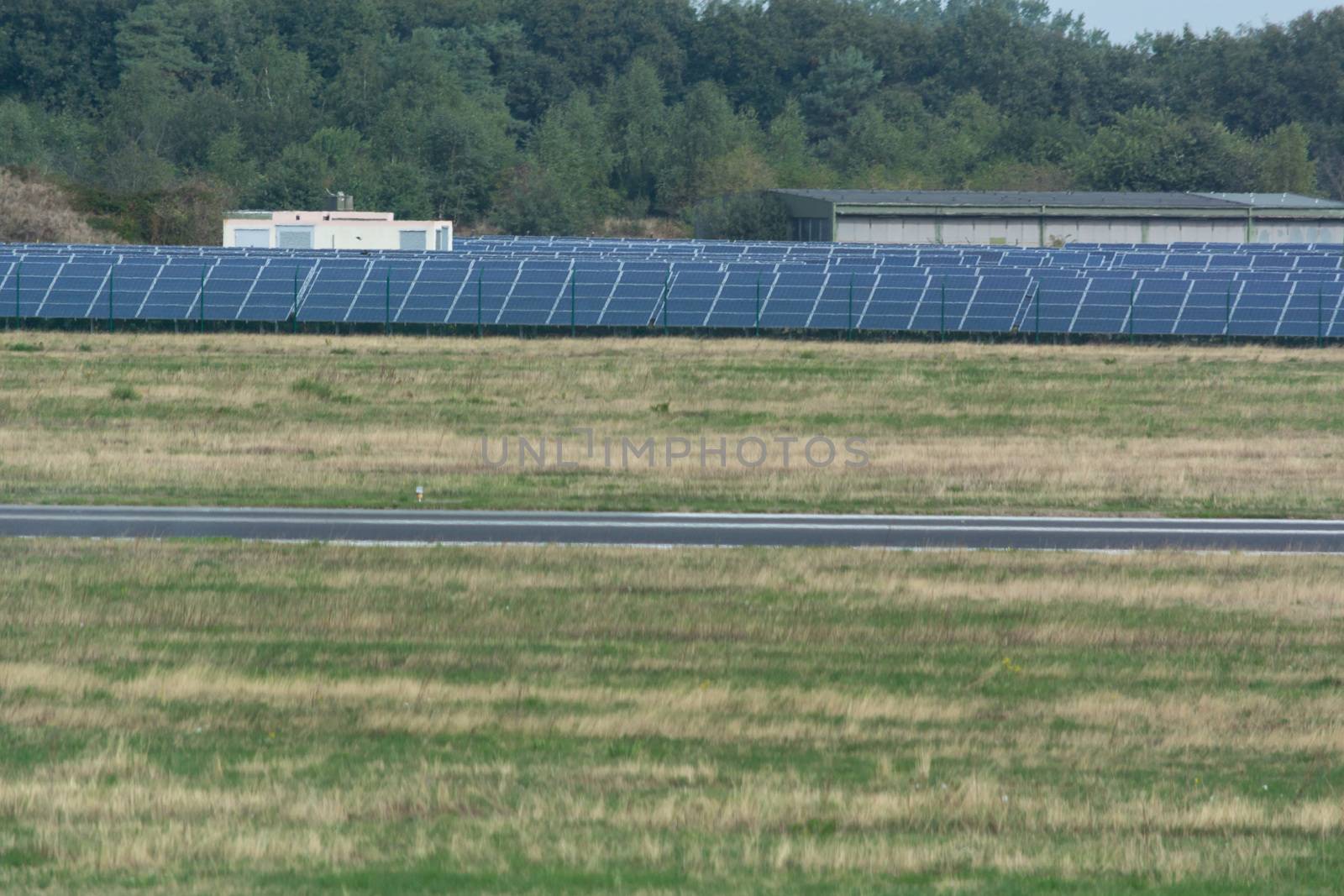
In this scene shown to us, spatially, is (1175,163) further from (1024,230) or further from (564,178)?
(564,178)

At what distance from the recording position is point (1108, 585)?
1784cm

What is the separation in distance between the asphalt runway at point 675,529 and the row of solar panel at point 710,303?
89.9ft

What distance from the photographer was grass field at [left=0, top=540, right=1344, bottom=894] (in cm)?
916

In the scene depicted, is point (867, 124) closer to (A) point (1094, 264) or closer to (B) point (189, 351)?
(A) point (1094, 264)

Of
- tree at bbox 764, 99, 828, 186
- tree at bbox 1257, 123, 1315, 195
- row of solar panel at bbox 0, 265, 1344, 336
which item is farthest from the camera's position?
tree at bbox 764, 99, 828, 186

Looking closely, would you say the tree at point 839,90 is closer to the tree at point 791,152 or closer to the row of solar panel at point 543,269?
the tree at point 791,152

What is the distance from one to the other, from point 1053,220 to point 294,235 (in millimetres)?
35081

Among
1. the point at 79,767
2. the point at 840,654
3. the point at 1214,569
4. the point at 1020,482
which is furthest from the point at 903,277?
the point at 79,767

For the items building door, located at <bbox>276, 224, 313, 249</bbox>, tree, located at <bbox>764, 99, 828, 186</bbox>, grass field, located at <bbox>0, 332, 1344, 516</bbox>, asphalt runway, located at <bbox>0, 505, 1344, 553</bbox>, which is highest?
asphalt runway, located at <bbox>0, 505, 1344, 553</bbox>

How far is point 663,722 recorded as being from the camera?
481 inches

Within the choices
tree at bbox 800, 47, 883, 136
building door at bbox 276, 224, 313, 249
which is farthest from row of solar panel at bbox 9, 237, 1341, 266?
tree at bbox 800, 47, 883, 136

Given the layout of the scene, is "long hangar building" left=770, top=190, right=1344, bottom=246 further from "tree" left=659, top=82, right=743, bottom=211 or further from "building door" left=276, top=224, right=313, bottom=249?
"tree" left=659, top=82, right=743, bottom=211

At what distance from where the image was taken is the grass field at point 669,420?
25.2 m

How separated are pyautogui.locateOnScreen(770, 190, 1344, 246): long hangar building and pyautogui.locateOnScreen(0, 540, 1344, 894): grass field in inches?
2600
